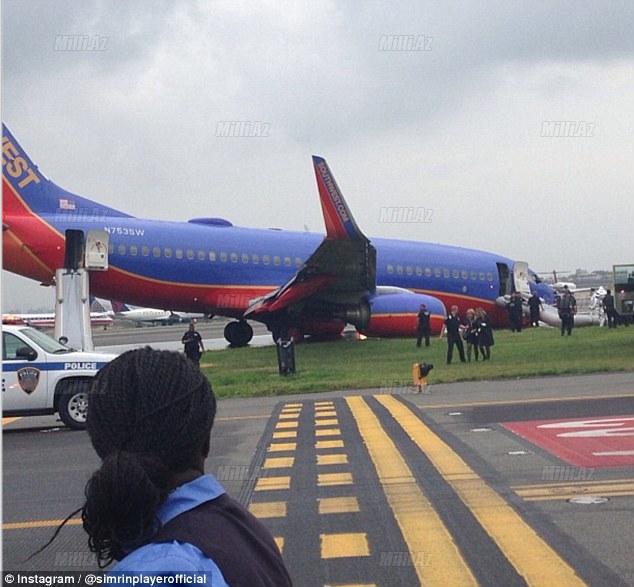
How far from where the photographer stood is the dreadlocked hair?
1879 mm

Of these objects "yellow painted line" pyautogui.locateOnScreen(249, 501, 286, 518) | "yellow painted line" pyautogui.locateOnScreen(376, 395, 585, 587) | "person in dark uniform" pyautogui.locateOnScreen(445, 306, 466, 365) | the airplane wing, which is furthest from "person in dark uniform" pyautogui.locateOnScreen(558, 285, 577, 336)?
"yellow painted line" pyautogui.locateOnScreen(249, 501, 286, 518)

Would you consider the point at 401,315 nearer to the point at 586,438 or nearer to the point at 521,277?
the point at 521,277

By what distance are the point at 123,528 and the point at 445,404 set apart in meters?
13.0

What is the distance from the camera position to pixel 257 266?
31781mm

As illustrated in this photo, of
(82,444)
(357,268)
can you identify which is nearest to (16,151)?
(357,268)

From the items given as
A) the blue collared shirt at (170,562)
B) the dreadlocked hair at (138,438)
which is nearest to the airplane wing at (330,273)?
the dreadlocked hair at (138,438)

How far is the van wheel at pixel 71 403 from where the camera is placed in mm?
13242

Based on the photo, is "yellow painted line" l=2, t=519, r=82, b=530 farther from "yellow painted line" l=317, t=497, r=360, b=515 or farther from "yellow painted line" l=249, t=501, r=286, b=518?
"yellow painted line" l=317, t=497, r=360, b=515

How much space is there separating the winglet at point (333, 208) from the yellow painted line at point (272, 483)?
722 inches

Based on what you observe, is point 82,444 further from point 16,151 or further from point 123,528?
point 16,151

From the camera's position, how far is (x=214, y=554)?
1.78 m

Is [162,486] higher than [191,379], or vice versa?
[191,379]

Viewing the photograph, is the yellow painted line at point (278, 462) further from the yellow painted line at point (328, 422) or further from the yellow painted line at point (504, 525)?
the yellow painted line at point (328, 422)

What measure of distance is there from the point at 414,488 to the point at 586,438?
3.28 m
